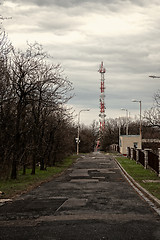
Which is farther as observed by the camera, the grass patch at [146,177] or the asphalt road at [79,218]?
the grass patch at [146,177]

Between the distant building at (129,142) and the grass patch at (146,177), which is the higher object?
the distant building at (129,142)

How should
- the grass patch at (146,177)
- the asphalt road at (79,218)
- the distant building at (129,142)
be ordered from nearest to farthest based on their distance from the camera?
1. the asphalt road at (79,218)
2. the grass patch at (146,177)
3. the distant building at (129,142)

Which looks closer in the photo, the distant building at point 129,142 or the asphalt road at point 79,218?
the asphalt road at point 79,218

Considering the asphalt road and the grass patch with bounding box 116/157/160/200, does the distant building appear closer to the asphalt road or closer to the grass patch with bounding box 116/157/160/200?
the grass patch with bounding box 116/157/160/200

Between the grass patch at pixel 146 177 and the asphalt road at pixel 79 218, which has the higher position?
the asphalt road at pixel 79 218

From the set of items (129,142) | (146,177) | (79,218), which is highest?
(129,142)

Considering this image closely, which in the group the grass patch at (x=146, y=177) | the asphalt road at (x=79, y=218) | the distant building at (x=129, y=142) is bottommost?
the grass patch at (x=146, y=177)

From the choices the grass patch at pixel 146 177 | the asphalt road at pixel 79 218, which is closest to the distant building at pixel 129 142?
the grass patch at pixel 146 177

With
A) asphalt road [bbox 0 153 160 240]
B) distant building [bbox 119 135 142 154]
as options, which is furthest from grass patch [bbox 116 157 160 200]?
distant building [bbox 119 135 142 154]

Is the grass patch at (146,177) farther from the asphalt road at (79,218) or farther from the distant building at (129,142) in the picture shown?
the distant building at (129,142)

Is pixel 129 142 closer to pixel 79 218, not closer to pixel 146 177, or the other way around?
pixel 146 177

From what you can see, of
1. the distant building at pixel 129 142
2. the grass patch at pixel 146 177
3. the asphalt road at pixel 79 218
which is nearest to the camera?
the asphalt road at pixel 79 218

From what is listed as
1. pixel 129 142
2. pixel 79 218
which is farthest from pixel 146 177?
pixel 129 142

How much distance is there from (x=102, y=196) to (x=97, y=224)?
196 inches
